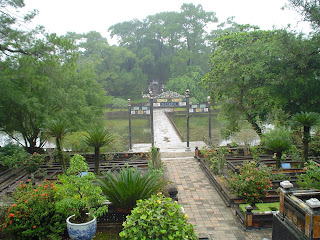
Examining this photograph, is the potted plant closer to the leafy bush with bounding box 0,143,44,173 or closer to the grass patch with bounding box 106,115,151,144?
the leafy bush with bounding box 0,143,44,173

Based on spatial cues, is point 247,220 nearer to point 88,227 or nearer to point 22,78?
point 88,227

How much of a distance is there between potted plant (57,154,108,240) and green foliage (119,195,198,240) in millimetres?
979

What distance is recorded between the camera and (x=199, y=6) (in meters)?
41.1

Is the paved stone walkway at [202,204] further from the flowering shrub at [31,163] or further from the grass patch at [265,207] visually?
the flowering shrub at [31,163]

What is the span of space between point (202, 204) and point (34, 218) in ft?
14.8

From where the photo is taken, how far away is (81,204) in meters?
4.09

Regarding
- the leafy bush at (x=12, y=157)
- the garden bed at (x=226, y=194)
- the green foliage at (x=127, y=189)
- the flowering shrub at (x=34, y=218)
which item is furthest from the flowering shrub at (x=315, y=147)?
the leafy bush at (x=12, y=157)

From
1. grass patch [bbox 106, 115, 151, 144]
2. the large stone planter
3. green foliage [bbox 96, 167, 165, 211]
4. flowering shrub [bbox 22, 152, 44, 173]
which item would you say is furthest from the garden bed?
grass patch [bbox 106, 115, 151, 144]

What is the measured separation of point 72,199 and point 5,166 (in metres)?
7.55

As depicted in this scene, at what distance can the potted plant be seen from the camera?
3998 mm

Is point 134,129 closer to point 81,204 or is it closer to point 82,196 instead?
point 82,196

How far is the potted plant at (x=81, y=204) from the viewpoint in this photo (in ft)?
13.1

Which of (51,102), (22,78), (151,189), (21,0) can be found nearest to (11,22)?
(21,0)

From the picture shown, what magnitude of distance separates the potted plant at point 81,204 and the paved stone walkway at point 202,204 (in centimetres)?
189
